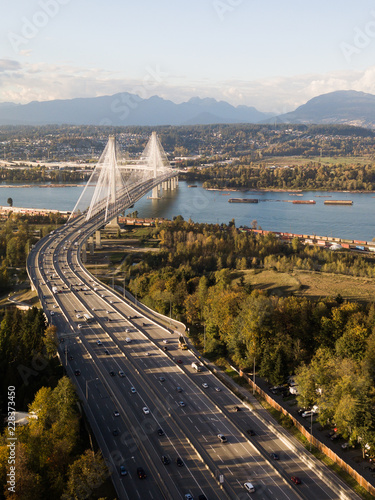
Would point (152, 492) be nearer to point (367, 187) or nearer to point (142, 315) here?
point (142, 315)

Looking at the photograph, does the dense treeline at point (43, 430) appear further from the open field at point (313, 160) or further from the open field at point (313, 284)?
the open field at point (313, 160)

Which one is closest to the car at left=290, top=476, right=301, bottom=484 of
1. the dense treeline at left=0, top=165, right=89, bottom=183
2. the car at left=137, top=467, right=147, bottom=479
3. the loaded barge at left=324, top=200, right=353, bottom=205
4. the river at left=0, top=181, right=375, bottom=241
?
the car at left=137, top=467, right=147, bottom=479

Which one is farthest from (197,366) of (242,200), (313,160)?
(313,160)

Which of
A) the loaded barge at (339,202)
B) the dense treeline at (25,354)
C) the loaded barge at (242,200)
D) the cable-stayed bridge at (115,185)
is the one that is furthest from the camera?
the loaded barge at (242,200)

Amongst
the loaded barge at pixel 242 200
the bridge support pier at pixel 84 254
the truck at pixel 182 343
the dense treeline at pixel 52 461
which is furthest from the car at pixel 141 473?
the loaded barge at pixel 242 200

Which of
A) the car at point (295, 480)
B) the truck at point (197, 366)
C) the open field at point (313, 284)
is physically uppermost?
the open field at point (313, 284)

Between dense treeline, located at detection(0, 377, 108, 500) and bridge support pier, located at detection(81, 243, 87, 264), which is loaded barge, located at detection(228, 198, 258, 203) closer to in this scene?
bridge support pier, located at detection(81, 243, 87, 264)

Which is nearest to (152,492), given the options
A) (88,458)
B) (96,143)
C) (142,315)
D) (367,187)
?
(88,458)
